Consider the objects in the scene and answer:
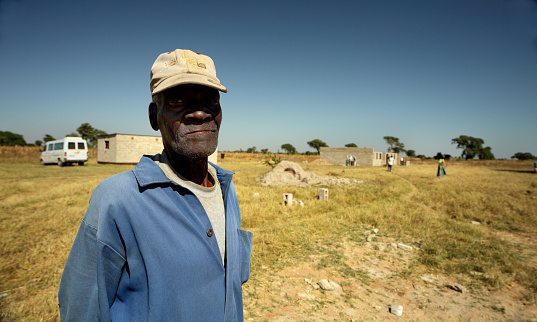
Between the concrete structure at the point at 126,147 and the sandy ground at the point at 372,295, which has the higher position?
the concrete structure at the point at 126,147

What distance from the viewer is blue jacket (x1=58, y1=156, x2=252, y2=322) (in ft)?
3.03

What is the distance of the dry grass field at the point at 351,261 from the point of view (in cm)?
337

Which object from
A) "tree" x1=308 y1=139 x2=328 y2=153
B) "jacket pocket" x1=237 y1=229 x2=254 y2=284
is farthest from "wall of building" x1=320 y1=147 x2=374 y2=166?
"tree" x1=308 y1=139 x2=328 y2=153

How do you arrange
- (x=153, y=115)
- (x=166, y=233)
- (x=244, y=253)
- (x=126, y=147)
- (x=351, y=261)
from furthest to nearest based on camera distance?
(x=126, y=147)
(x=351, y=261)
(x=244, y=253)
(x=153, y=115)
(x=166, y=233)

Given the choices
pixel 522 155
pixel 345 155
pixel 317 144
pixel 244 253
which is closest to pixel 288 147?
pixel 317 144

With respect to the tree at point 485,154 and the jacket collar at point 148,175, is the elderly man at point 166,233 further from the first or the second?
the tree at point 485,154

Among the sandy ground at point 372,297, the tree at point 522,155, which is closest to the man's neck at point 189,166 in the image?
the sandy ground at point 372,297

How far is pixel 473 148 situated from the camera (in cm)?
6675

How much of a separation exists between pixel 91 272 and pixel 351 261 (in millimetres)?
4730

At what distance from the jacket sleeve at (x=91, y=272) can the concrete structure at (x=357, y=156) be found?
36.6 m

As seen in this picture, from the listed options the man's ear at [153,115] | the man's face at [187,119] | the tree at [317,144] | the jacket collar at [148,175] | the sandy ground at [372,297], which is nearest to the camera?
the jacket collar at [148,175]

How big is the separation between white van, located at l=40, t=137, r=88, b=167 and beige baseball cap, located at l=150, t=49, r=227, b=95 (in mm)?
24675

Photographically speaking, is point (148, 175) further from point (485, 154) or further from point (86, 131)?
point (485, 154)

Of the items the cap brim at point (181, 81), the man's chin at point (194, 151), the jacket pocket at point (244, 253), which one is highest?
the cap brim at point (181, 81)
